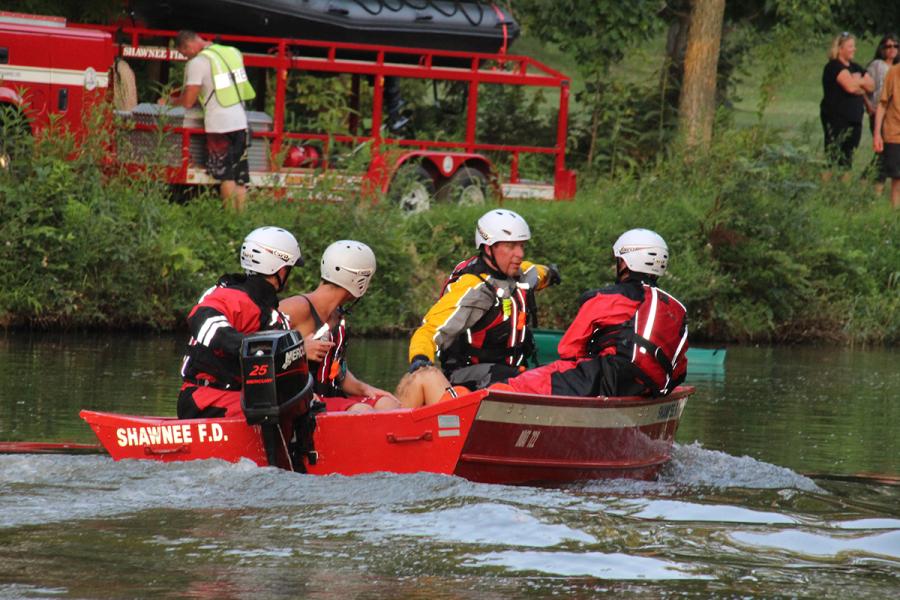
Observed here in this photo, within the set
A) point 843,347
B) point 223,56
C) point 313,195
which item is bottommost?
point 843,347

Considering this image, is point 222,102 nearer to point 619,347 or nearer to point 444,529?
point 619,347

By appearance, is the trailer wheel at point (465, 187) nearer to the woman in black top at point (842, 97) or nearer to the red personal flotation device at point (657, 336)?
the woman in black top at point (842, 97)

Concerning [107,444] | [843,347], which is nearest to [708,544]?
[107,444]

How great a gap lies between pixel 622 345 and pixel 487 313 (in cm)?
111

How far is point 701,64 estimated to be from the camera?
76.0 feet

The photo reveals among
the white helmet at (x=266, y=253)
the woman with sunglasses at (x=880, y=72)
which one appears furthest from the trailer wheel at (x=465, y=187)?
the white helmet at (x=266, y=253)

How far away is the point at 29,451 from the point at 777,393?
23.9 ft

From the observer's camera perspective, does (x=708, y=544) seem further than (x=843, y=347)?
No

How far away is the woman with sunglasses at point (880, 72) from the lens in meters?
22.4

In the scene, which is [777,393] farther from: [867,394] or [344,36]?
[344,36]

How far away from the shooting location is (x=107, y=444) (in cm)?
994

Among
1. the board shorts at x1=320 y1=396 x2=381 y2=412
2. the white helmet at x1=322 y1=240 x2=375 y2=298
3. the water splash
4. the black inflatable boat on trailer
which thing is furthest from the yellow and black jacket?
the black inflatable boat on trailer

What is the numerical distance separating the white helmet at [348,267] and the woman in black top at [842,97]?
12.4m

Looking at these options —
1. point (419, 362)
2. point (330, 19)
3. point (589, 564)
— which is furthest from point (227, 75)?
point (589, 564)
